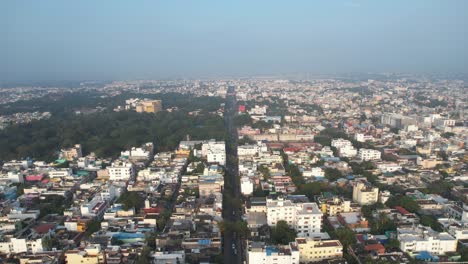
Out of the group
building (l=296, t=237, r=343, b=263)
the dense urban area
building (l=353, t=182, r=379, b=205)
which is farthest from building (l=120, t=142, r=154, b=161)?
building (l=296, t=237, r=343, b=263)

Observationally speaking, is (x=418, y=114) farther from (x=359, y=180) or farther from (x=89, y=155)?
(x=89, y=155)

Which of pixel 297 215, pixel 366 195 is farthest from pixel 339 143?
pixel 297 215

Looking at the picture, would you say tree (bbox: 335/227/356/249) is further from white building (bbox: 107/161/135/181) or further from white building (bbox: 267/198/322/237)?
white building (bbox: 107/161/135/181)

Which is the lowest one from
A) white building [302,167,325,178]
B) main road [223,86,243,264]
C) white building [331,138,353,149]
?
main road [223,86,243,264]

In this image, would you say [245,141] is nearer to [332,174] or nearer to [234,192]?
[332,174]

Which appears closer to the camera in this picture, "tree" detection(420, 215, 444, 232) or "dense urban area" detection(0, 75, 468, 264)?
"dense urban area" detection(0, 75, 468, 264)

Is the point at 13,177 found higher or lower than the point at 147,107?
lower

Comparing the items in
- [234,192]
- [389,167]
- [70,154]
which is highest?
[70,154]

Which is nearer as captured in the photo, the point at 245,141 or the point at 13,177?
the point at 13,177
